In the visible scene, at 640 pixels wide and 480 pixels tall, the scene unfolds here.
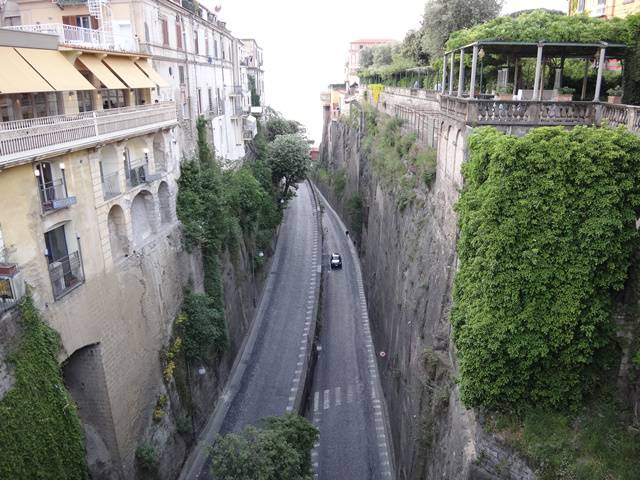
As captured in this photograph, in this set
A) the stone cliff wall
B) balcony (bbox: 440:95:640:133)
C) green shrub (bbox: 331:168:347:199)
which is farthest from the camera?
green shrub (bbox: 331:168:347:199)

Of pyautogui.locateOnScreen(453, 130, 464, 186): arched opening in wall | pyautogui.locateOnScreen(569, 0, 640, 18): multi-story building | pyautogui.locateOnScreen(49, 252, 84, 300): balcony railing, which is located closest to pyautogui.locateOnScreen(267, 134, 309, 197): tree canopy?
pyautogui.locateOnScreen(569, 0, 640, 18): multi-story building

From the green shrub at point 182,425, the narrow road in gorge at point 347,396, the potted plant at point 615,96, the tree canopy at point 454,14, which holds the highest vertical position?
the tree canopy at point 454,14

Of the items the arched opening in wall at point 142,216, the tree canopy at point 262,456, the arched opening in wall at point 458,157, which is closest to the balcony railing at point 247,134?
the arched opening in wall at point 142,216

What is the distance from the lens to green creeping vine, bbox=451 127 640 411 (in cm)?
1103

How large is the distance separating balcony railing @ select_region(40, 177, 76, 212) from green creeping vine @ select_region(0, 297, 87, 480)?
2.63m

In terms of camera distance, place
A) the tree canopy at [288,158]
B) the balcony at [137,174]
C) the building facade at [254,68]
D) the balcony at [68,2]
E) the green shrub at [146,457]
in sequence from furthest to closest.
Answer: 1. the building facade at [254,68]
2. the tree canopy at [288,158]
3. the balcony at [68,2]
4. the balcony at [137,174]
5. the green shrub at [146,457]

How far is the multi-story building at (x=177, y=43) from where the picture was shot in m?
20.9

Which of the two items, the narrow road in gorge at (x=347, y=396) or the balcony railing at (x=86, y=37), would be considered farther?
the narrow road in gorge at (x=347, y=396)

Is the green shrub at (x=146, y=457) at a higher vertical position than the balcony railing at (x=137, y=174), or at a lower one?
lower

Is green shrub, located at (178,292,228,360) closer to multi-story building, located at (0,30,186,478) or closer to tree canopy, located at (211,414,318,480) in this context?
multi-story building, located at (0,30,186,478)

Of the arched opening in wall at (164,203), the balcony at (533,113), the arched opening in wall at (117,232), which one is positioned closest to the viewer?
the balcony at (533,113)

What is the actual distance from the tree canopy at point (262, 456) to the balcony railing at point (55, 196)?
26.3 feet

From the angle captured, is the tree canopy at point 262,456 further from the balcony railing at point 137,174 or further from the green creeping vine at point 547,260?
the balcony railing at point 137,174

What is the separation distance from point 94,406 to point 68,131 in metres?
8.31
